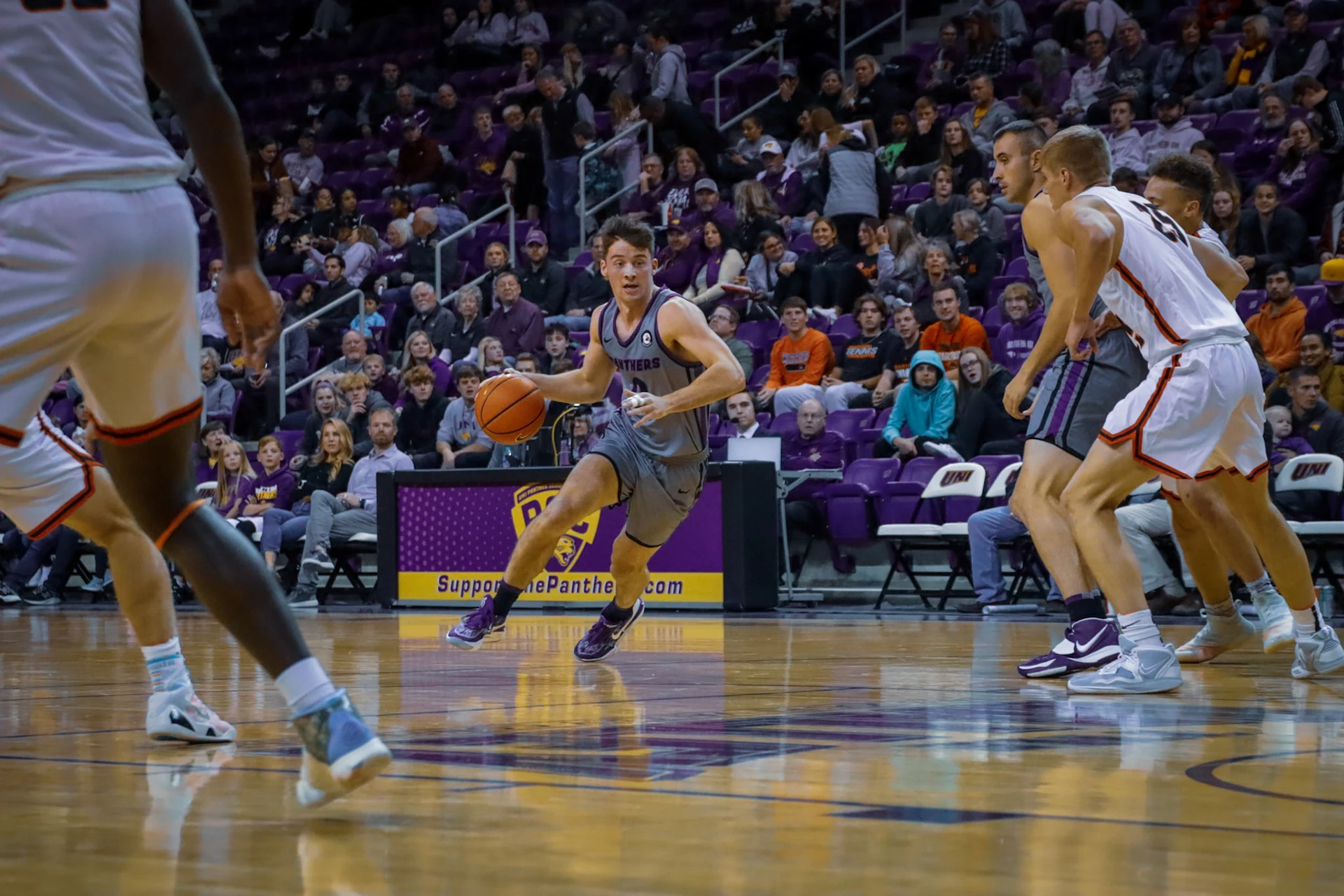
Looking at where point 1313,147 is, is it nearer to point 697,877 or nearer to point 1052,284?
point 1052,284

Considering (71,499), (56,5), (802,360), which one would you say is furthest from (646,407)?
(802,360)

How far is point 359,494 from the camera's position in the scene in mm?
12719

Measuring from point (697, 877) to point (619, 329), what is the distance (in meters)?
Result: 4.61

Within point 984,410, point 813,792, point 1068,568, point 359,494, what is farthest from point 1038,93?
point 813,792

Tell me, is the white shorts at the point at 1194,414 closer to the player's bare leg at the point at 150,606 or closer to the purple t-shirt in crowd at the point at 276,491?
the player's bare leg at the point at 150,606

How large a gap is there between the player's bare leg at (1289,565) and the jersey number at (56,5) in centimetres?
391

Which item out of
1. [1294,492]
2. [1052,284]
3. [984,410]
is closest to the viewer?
[1052,284]

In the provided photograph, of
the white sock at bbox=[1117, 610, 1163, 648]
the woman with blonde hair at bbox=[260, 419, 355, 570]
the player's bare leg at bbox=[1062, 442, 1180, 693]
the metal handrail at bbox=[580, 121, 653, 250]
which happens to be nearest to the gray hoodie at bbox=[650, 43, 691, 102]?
the metal handrail at bbox=[580, 121, 653, 250]

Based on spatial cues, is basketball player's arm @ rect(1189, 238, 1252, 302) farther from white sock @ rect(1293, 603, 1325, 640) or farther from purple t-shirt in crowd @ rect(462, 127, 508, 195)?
purple t-shirt in crowd @ rect(462, 127, 508, 195)

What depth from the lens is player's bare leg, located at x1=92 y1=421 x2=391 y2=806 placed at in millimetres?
2637

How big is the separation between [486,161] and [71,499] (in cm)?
1396

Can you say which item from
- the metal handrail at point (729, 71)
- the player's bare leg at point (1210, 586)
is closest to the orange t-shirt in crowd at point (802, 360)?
the metal handrail at point (729, 71)

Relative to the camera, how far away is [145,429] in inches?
110

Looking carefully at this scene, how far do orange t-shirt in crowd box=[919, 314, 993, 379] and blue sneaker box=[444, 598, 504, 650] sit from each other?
218 inches
